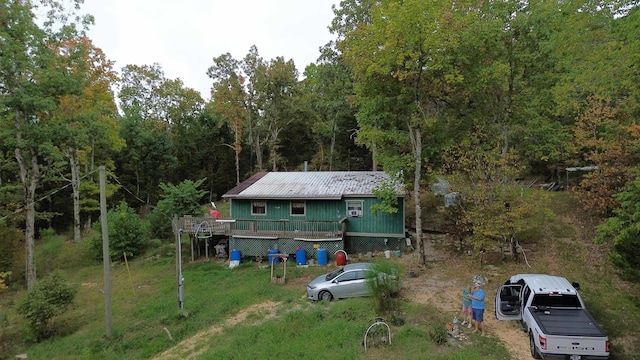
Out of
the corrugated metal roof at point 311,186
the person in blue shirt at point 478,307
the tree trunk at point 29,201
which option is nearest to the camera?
the person in blue shirt at point 478,307

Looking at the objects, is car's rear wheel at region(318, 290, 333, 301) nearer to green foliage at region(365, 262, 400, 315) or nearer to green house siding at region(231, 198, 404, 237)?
green foliage at region(365, 262, 400, 315)

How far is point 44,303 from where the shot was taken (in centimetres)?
1312

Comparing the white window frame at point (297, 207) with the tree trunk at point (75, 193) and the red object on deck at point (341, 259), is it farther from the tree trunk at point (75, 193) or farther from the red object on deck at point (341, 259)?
the tree trunk at point (75, 193)

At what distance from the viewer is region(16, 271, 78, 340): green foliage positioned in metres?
13.1

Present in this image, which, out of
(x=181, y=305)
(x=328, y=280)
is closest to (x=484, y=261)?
(x=328, y=280)

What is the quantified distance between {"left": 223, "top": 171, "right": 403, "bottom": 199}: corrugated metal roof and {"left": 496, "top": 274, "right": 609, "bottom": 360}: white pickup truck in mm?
8147

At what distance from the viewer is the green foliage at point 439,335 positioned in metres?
9.28

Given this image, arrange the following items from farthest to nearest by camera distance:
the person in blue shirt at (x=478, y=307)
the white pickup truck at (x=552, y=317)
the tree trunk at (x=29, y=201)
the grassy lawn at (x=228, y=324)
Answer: the tree trunk at (x=29, y=201) < the person in blue shirt at (x=478, y=307) < the grassy lawn at (x=228, y=324) < the white pickup truck at (x=552, y=317)

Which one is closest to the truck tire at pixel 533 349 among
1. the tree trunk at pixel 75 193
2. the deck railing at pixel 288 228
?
the deck railing at pixel 288 228

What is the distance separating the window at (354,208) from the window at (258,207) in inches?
184

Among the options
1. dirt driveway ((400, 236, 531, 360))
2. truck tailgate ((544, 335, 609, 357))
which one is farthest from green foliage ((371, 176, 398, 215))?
truck tailgate ((544, 335, 609, 357))

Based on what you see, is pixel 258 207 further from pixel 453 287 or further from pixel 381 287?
pixel 453 287

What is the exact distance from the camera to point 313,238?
717 inches

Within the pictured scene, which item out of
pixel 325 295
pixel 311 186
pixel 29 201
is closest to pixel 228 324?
pixel 325 295
